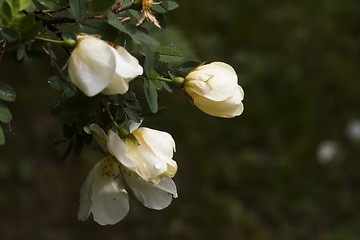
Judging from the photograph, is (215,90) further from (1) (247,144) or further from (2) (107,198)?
(1) (247,144)

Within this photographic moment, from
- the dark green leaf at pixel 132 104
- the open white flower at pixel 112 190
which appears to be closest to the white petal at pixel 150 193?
the open white flower at pixel 112 190

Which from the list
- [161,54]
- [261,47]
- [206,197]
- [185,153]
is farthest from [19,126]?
[161,54]

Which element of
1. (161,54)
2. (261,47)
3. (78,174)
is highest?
(161,54)

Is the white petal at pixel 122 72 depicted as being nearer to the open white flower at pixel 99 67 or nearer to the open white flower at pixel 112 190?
the open white flower at pixel 99 67

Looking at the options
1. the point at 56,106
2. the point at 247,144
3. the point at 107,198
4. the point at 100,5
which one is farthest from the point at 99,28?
the point at 247,144

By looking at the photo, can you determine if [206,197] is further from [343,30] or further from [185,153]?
[343,30]

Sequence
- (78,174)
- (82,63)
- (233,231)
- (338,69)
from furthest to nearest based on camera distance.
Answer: (338,69) < (78,174) < (233,231) < (82,63)

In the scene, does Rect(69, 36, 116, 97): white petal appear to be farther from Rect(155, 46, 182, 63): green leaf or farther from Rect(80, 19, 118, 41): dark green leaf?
Rect(155, 46, 182, 63): green leaf

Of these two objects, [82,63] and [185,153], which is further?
[185,153]


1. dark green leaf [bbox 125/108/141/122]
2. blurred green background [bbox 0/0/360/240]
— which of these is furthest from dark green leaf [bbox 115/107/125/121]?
blurred green background [bbox 0/0/360/240]
